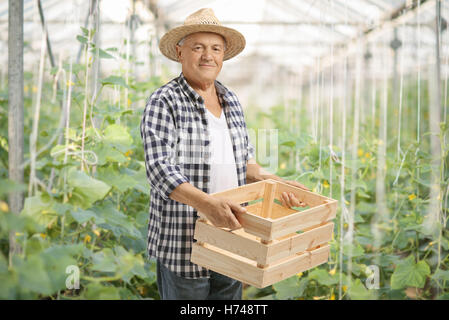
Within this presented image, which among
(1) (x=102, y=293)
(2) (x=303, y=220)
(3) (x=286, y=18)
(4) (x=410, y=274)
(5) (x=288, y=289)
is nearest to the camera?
(1) (x=102, y=293)

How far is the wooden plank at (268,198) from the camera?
5.03 ft

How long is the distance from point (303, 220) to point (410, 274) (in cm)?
105

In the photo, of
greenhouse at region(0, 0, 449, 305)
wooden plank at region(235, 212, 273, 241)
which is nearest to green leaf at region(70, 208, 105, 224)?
greenhouse at region(0, 0, 449, 305)

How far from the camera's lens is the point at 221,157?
1564mm

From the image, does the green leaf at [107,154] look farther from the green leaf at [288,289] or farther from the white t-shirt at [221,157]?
the green leaf at [288,289]

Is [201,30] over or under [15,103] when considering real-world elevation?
over

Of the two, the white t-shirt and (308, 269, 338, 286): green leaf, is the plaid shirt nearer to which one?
the white t-shirt

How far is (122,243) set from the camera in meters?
2.16

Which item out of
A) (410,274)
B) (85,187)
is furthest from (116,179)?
(410,274)

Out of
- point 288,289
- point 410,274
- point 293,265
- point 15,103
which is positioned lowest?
point 288,289

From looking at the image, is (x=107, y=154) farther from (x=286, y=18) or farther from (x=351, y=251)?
(x=286, y=18)

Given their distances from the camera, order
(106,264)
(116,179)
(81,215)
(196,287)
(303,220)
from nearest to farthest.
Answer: (106,264), (303,220), (81,215), (196,287), (116,179)
